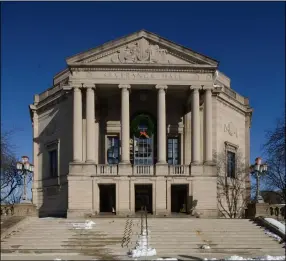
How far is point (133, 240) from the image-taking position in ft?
83.8

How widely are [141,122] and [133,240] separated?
53.8 ft

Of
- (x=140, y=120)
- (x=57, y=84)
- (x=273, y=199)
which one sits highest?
(x=57, y=84)

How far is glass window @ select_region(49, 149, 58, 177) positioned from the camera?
43963mm

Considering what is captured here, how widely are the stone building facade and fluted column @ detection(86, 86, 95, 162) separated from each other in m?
0.07

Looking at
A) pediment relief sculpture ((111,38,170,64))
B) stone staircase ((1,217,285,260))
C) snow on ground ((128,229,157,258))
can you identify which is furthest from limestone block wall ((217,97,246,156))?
snow on ground ((128,229,157,258))

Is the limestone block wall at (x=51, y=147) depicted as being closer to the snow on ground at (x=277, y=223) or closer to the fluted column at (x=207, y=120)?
the fluted column at (x=207, y=120)

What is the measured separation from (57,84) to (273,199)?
3699cm

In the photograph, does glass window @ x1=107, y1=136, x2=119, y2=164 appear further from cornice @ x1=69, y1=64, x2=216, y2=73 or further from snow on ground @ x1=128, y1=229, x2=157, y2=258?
snow on ground @ x1=128, y1=229, x2=157, y2=258

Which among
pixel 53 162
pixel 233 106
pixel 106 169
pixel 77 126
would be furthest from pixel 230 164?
pixel 53 162

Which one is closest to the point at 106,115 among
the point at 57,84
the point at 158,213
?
the point at 57,84

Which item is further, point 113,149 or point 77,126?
point 113,149

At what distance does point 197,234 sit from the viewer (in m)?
26.9

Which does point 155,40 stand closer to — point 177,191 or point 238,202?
point 177,191

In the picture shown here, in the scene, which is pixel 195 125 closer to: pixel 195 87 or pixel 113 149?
pixel 195 87
